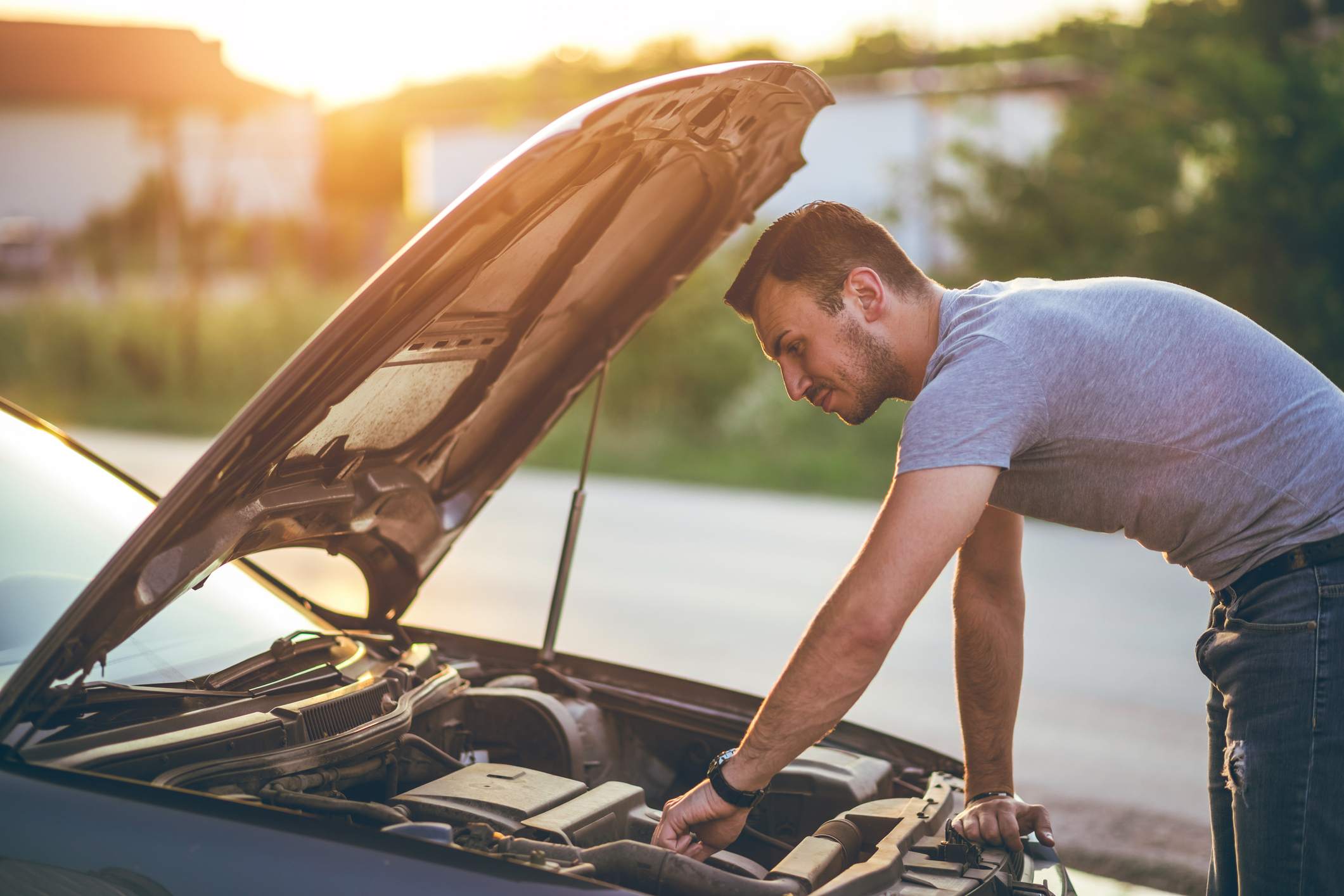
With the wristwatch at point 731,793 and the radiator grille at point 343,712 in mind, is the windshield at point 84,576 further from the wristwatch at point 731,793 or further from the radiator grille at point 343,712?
the wristwatch at point 731,793

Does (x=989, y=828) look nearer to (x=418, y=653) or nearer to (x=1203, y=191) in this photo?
(x=418, y=653)

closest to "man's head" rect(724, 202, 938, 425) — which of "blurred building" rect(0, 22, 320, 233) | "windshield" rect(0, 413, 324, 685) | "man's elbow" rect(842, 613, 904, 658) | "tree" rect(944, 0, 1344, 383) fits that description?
"man's elbow" rect(842, 613, 904, 658)

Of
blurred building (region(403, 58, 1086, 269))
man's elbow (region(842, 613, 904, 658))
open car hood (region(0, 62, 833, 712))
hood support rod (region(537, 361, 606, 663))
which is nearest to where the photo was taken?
open car hood (region(0, 62, 833, 712))

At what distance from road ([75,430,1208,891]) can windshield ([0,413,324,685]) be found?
2925 millimetres

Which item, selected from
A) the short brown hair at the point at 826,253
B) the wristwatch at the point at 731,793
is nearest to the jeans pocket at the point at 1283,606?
the short brown hair at the point at 826,253

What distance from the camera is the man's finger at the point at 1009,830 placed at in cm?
238

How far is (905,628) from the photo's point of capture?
7816mm

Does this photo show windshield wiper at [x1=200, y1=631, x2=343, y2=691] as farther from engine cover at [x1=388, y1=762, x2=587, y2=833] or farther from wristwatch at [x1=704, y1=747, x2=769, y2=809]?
wristwatch at [x1=704, y1=747, x2=769, y2=809]

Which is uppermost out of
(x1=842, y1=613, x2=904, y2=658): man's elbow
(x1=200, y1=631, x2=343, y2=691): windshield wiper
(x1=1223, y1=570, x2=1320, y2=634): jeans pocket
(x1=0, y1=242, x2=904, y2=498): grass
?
(x1=0, y1=242, x2=904, y2=498): grass

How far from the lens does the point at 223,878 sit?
6.08ft

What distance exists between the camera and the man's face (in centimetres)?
239

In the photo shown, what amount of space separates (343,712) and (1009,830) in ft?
3.98

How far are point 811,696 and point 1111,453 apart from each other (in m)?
0.66

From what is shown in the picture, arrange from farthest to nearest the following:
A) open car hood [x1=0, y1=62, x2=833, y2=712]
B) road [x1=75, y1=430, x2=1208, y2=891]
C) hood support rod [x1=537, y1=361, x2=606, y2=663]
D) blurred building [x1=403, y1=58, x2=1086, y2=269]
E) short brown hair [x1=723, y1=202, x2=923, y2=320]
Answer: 1. blurred building [x1=403, y1=58, x2=1086, y2=269]
2. road [x1=75, y1=430, x2=1208, y2=891]
3. hood support rod [x1=537, y1=361, x2=606, y2=663]
4. short brown hair [x1=723, y1=202, x2=923, y2=320]
5. open car hood [x1=0, y1=62, x2=833, y2=712]
